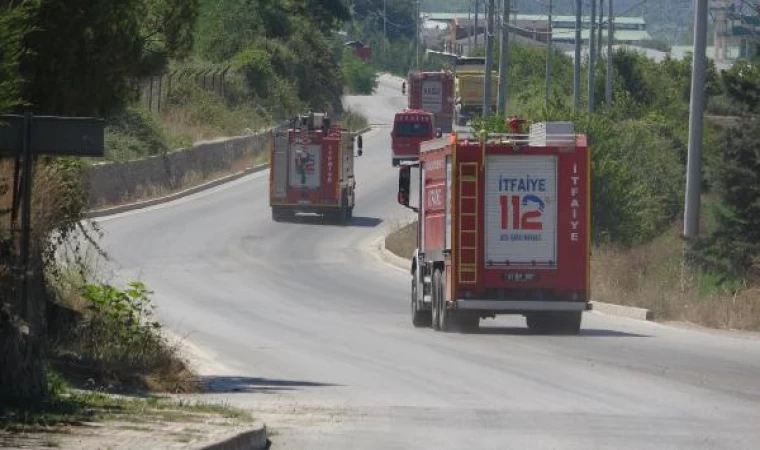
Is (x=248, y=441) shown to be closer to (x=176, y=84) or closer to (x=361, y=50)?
(x=176, y=84)

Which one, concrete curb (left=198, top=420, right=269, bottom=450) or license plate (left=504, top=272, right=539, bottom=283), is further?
license plate (left=504, top=272, right=539, bottom=283)

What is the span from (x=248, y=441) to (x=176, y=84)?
63.1 meters

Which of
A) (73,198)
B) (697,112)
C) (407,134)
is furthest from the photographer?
(407,134)

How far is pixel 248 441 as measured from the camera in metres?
12.5

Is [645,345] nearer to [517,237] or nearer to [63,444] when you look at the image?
[517,237]

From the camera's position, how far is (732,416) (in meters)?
→ 15.5

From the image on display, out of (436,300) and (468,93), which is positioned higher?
(468,93)

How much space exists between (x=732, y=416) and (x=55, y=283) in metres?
8.94

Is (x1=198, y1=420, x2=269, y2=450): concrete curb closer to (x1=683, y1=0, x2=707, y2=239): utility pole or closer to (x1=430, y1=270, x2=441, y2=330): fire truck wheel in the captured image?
(x1=430, y1=270, x2=441, y2=330): fire truck wheel

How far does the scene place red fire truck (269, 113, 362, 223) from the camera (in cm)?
5184

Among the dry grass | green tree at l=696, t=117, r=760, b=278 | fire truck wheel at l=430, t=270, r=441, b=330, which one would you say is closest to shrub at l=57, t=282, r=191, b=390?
fire truck wheel at l=430, t=270, r=441, b=330

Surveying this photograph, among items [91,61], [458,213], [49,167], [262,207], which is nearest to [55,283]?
[49,167]

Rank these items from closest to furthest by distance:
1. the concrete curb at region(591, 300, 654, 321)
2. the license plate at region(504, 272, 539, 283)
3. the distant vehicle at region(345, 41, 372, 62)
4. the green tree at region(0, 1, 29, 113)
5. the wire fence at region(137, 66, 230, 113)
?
the green tree at region(0, 1, 29, 113), the license plate at region(504, 272, 539, 283), the concrete curb at region(591, 300, 654, 321), the wire fence at region(137, 66, 230, 113), the distant vehicle at region(345, 41, 372, 62)

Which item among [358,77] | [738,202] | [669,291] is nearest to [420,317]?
[669,291]
